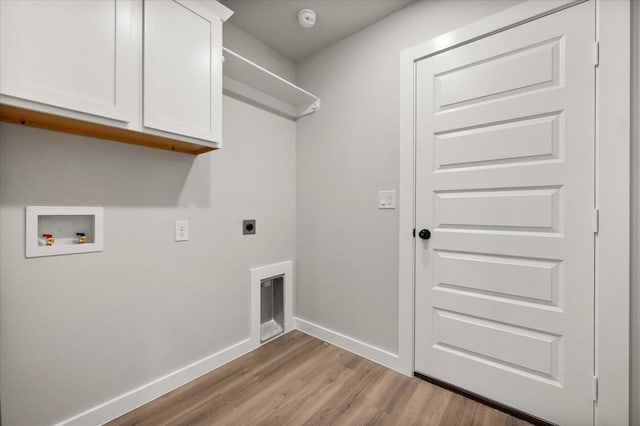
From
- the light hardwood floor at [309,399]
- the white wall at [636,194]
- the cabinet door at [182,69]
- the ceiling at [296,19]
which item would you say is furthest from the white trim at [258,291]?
the white wall at [636,194]

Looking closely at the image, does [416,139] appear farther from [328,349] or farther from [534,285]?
[328,349]

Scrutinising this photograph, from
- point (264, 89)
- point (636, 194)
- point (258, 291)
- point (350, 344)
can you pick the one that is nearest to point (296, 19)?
point (264, 89)

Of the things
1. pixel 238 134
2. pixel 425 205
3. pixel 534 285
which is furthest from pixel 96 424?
pixel 534 285

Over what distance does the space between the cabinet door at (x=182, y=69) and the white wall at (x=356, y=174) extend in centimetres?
96

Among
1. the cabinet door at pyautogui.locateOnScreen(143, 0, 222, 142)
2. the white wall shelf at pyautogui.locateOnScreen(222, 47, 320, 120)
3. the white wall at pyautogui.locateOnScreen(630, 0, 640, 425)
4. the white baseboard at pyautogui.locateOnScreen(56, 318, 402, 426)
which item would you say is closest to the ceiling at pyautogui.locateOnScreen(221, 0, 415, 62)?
the white wall shelf at pyautogui.locateOnScreen(222, 47, 320, 120)

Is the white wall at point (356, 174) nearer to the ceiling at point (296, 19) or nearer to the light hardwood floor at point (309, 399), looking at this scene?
the ceiling at point (296, 19)

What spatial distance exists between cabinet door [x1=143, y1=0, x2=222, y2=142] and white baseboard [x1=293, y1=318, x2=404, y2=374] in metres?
1.69

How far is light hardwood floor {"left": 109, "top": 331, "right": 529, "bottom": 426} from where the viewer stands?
1402mm

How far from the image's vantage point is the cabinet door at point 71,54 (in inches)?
36.2

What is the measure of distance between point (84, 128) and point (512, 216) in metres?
2.12

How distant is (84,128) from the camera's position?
1210 mm

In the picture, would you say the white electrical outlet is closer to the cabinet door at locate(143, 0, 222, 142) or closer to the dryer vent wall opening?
the cabinet door at locate(143, 0, 222, 142)

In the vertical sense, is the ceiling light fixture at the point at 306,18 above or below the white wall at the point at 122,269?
above

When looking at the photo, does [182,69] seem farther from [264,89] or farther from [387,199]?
[387,199]
